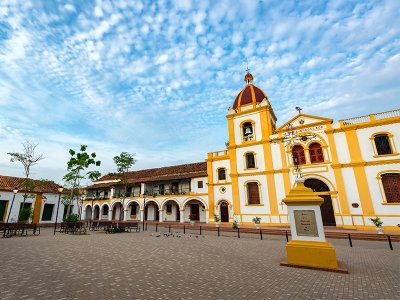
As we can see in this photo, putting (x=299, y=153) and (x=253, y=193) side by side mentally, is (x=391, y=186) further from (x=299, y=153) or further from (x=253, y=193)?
(x=253, y=193)

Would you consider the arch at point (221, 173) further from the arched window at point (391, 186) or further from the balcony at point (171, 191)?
the arched window at point (391, 186)

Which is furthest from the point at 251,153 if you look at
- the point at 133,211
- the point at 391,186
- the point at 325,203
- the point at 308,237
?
the point at 133,211

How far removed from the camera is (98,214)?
36719mm

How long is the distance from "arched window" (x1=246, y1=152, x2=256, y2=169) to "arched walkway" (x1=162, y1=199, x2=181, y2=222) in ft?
40.0

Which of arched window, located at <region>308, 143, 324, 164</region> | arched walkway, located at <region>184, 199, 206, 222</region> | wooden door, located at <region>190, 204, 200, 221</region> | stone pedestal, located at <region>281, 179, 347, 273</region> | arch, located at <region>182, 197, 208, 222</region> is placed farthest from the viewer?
wooden door, located at <region>190, 204, 200, 221</region>

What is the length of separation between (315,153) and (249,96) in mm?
9716

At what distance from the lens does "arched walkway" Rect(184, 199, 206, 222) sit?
27.1m

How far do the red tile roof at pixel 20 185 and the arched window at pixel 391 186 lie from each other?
1309 inches

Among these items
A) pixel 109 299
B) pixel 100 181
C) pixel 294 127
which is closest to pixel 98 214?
pixel 100 181

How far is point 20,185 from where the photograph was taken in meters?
23.8

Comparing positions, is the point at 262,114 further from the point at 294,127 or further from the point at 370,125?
the point at 370,125

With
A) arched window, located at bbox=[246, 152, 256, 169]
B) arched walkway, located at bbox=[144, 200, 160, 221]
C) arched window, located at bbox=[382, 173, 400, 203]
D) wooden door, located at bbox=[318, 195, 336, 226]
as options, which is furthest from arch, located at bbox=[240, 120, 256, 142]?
arched walkway, located at bbox=[144, 200, 160, 221]

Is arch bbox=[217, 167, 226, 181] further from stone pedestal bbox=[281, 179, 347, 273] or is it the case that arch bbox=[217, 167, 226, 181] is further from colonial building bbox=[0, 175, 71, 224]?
colonial building bbox=[0, 175, 71, 224]

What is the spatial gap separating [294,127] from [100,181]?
34.3 metres
